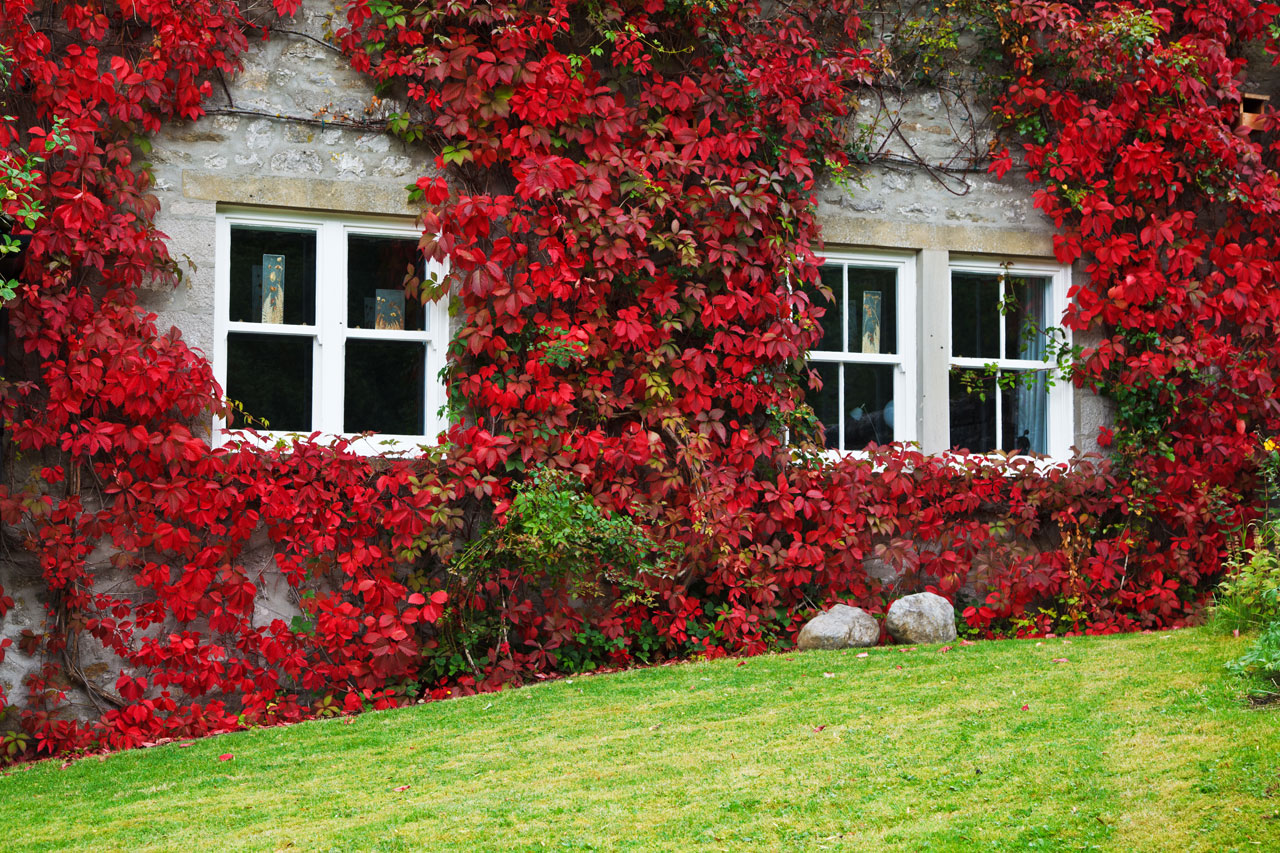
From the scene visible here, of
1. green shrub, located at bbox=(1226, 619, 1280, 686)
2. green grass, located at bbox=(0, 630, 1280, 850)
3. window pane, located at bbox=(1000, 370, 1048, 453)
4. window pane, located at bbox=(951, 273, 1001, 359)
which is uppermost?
window pane, located at bbox=(951, 273, 1001, 359)

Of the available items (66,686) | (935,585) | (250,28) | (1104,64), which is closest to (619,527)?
(935,585)

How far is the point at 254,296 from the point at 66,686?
2.37 metres

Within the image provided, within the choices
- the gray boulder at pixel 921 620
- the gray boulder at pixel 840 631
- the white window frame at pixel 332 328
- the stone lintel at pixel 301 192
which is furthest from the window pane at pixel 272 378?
the gray boulder at pixel 921 620

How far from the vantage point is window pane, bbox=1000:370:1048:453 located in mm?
8117

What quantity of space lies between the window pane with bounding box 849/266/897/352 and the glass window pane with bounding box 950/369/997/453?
531 millimetres

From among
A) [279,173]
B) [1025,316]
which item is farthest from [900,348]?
[279,173]

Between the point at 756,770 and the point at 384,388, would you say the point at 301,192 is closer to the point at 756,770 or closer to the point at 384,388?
the point at 384,388

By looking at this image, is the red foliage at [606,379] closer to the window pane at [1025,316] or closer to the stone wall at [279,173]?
the stone wall at [279,173]

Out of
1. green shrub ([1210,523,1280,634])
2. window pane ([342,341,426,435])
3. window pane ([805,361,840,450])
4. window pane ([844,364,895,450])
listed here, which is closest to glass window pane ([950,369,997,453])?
window pane ([844,364,895,450])

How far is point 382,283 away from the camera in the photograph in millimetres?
7070

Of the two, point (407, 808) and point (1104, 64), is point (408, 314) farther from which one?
point (1104, 64)

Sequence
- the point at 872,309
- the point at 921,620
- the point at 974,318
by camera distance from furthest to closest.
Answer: the point at 974,318, the point at 872,309, the point at 921,620

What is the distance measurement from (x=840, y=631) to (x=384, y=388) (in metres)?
3.04

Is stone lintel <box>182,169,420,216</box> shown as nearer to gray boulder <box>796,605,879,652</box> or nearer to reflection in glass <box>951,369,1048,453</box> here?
gray boulder <box>796,605,879,652</box>
